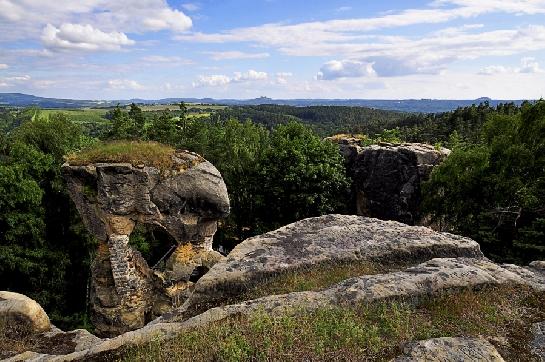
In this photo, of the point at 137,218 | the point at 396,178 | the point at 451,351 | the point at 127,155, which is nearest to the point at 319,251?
the point at 451,351

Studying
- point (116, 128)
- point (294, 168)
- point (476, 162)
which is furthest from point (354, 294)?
point (116, 128)

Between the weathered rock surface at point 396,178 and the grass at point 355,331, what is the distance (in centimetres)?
2297

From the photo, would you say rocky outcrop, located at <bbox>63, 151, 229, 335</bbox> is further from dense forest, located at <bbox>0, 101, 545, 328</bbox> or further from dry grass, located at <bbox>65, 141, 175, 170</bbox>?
dense forest, located at <bbox>0, 101, 545, 328</bbox>

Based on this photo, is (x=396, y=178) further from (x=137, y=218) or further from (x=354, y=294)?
(x=354, y=294)

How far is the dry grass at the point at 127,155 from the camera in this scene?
2191 centimetres

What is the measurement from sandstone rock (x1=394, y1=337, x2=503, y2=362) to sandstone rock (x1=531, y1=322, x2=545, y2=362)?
76 cm

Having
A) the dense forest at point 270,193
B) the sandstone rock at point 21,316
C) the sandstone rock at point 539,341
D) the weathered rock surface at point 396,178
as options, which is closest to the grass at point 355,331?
the sandstone rock at point 539,341

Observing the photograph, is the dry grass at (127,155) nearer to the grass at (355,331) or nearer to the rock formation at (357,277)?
the rock formation at (357,277)

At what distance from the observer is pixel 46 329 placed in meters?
15.1

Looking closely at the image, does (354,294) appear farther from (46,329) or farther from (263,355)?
(46,329)

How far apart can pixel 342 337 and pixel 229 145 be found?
108ft

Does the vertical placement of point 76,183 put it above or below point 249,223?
above

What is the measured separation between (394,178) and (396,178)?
0.15 meters

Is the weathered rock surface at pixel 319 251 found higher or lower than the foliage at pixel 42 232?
higher
